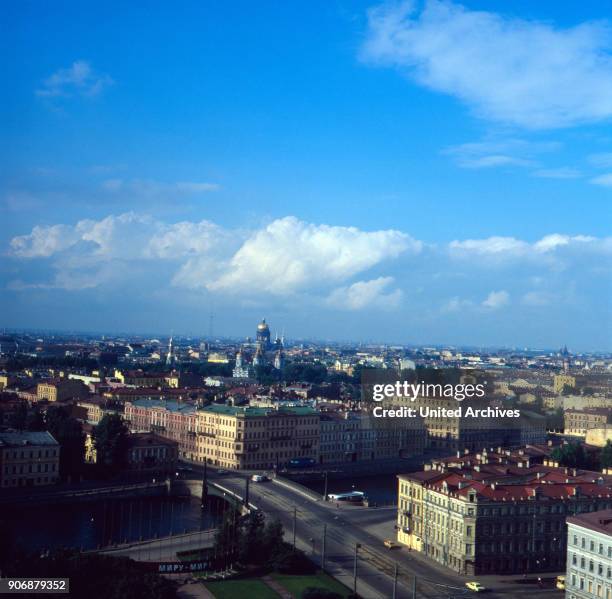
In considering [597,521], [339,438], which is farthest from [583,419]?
[597,521]

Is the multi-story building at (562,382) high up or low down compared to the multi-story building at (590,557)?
up

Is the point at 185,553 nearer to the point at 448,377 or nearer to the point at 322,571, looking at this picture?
the point at 322,571

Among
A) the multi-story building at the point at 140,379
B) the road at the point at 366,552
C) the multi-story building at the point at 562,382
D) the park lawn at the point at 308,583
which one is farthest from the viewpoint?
the multi-story building at the point at 562,382

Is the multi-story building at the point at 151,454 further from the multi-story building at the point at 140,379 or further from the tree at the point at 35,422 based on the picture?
the multi-story building at the point at 140,379

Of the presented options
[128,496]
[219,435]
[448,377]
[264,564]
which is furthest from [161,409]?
[264,564]

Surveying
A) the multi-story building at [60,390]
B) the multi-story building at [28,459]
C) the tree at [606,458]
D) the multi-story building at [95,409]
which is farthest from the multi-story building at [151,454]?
the multi-story building at [60,390]

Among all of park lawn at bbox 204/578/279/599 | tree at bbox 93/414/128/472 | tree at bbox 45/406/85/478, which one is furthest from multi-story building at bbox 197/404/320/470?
park lawn at bbox 204/578/279/599

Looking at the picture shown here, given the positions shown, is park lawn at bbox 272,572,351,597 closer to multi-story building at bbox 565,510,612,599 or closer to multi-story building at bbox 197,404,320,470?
multi-story building at bbox 565,510,612,599

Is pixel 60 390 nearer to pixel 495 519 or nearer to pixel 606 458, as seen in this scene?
pixel 606 458
